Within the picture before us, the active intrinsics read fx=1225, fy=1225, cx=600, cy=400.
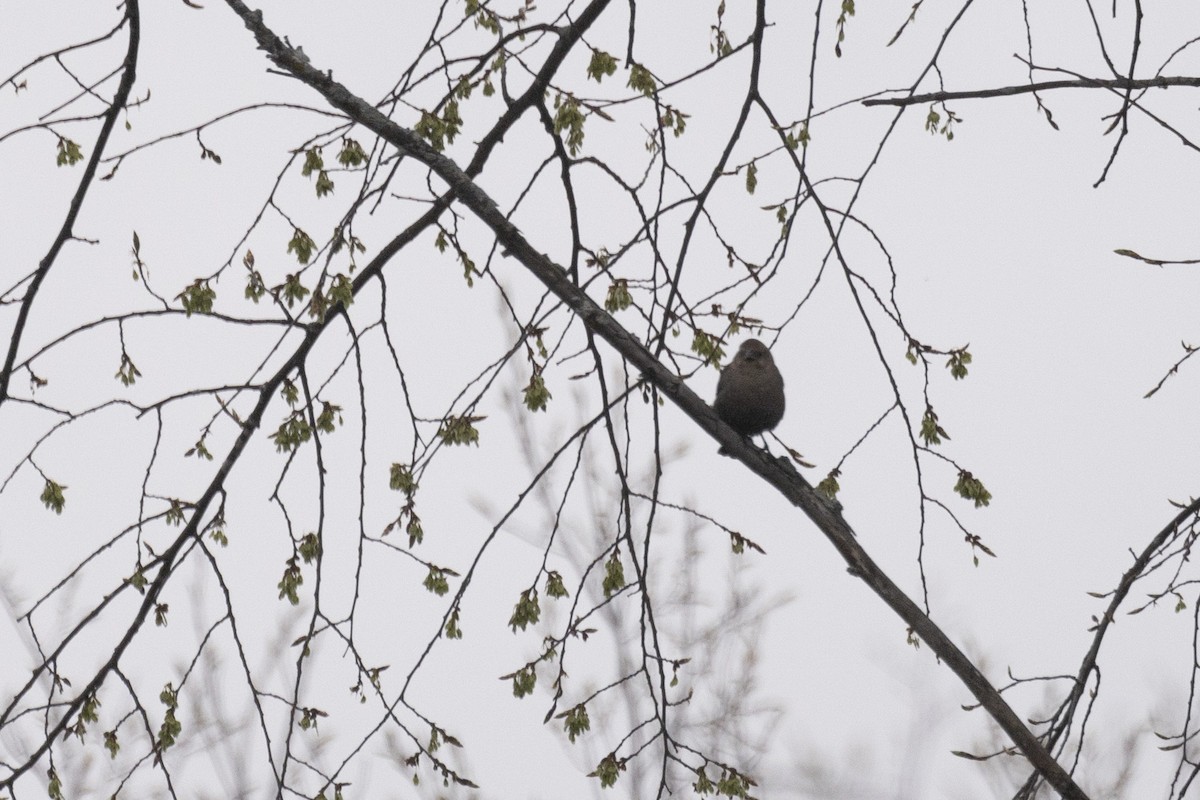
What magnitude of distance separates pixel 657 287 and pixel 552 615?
21.6 ft

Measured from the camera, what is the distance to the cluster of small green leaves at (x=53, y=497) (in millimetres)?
3045

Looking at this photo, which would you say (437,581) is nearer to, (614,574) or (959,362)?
(614,574)

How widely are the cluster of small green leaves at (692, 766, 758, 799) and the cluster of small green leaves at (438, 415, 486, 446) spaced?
102cm

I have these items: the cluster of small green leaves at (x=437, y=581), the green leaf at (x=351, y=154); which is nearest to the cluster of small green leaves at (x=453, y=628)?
the cluster of small green leaves at (x=437, y=581)

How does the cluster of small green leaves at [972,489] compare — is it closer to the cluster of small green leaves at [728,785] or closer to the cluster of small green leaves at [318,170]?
the cluster of small green leaves at [728,785]

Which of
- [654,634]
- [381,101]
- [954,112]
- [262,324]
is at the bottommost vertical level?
[654,634]

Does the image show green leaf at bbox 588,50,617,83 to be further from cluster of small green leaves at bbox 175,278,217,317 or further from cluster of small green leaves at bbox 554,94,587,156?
cluster of small green leaves at bbox 175,278,217,317

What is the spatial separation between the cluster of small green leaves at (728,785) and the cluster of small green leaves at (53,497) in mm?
1732

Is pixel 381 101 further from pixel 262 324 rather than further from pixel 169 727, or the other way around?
pixel 169 727

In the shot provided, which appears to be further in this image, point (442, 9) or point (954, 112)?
point (954, 112)

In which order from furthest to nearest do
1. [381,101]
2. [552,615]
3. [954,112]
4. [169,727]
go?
1. [552,615]
2. [954,112]
3. [381,101]
4. [169,727]

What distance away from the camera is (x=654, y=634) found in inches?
121

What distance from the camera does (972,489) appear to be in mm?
3254

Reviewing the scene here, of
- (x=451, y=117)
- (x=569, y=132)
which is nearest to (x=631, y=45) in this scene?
(x=569, y=132)
